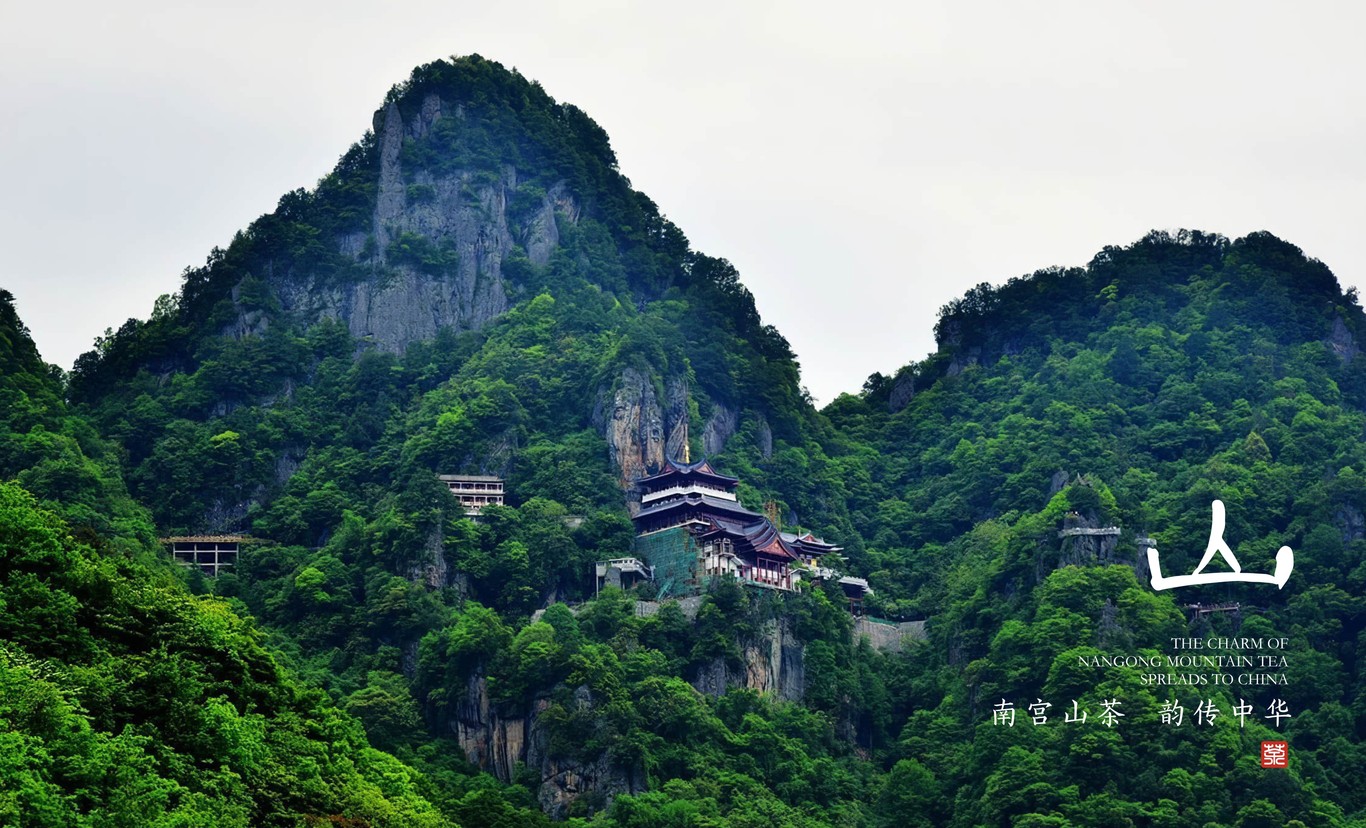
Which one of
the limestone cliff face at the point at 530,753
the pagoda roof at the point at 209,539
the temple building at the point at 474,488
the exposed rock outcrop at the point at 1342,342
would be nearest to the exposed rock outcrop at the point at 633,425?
the temple building at the point at 474,488

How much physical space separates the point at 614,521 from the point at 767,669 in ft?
26.1

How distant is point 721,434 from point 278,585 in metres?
21.8

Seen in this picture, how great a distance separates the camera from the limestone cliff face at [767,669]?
3098 inches

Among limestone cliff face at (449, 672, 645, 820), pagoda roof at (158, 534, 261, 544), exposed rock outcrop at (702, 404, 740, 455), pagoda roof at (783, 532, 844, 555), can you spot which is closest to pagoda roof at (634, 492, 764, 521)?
pagoda roof at (783, 532, 844, 555)

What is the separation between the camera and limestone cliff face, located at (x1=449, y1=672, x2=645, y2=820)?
237 ft

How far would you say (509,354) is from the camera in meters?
94.6

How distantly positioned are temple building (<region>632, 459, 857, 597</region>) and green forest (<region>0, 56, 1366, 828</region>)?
133cm

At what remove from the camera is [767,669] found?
8031 cm

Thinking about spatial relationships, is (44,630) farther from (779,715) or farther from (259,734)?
(779,715)

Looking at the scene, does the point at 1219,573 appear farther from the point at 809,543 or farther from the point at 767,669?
the point at 809,543

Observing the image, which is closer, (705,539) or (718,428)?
(705,539)

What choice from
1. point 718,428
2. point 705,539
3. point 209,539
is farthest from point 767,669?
point 718,428

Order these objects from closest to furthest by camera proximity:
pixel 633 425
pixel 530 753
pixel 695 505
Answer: pixel 530 753 → pixel 695 505 → pixel 633 425

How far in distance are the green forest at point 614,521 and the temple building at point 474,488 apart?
83cm
